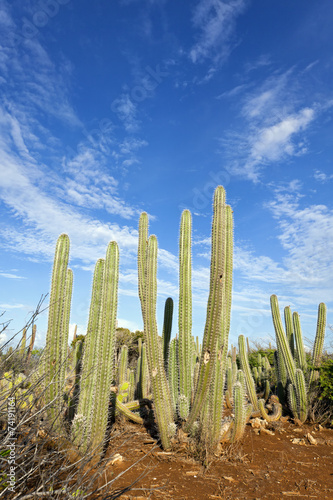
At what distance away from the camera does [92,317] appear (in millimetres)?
4859

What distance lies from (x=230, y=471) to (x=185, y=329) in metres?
1.91

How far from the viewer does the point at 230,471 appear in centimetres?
455

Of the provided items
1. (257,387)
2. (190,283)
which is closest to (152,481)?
(190,283)

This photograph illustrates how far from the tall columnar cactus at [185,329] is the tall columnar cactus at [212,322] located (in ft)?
1.02

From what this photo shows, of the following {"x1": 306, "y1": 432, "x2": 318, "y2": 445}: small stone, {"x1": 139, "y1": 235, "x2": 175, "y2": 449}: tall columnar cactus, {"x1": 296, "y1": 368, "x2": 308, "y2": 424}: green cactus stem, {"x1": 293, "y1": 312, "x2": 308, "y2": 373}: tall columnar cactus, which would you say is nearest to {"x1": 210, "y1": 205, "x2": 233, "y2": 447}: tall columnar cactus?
{"x1": 139, "y1": 235, "x2": 175, "y2": 449}: tall columnar cactus

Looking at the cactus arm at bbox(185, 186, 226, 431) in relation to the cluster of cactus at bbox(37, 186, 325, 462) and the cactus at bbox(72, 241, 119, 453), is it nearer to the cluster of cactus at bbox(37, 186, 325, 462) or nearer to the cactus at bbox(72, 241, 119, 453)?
the cluster of cactus at bbox(37, 186, 325, 462)

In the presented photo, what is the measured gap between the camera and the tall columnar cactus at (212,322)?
15.7 ft

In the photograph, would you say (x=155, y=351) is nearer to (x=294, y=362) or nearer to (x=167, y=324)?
(x=167, y=324)

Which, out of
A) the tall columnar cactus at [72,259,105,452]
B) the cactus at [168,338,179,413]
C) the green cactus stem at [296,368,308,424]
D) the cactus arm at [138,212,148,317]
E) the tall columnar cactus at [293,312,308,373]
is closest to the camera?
the tall columnar cactus at [72,259,105,452]

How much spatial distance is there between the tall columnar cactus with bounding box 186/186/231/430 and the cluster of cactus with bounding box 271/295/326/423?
3232 mm

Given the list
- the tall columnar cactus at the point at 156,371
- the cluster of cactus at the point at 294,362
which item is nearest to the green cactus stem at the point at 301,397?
the cluster of cactus at the point at 294,362

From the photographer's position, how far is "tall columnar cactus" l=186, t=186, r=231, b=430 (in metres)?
4.80

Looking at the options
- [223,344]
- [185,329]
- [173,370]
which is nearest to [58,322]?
[185,329]

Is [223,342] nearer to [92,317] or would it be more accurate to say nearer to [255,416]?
[92,317]
